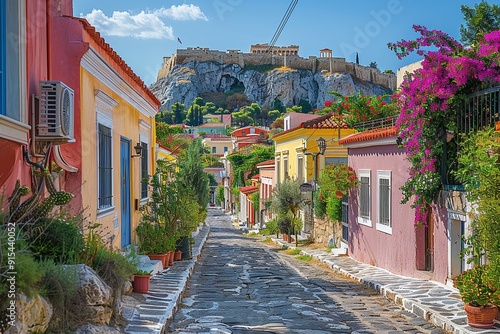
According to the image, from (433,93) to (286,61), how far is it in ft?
404

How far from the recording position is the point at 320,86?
12812 centimetres

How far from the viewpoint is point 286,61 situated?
431 feet

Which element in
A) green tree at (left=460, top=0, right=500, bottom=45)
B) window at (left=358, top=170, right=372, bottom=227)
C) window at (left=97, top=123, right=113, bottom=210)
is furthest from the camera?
window at (left=358, top=170, right=372, bottom=227)

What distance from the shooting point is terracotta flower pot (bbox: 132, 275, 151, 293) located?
8.86 m

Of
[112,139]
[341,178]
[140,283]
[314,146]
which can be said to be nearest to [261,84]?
[314,146]

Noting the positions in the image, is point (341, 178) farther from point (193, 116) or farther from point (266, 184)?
point (193, 116)

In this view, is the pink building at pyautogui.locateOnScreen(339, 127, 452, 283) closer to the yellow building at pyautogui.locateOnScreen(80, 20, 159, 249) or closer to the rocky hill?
the yellow building at pyautogui.locateOnScreen(80, 20, 159, 249)

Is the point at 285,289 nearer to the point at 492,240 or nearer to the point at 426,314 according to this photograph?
the point at 426,314

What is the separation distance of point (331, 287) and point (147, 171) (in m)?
5.28

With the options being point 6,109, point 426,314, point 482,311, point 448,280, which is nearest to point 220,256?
point 448,280

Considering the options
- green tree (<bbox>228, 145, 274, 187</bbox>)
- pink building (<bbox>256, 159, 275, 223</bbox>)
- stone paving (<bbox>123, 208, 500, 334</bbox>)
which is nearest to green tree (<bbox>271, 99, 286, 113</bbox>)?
green tree (<bbox>228, 145, 274, 187</bbox>)

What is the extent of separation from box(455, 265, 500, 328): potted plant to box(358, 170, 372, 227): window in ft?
24.3

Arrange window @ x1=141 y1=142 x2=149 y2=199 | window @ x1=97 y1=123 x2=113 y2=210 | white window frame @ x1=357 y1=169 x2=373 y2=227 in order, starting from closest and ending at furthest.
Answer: window @ x1=97 y1=123 x2=113 y2=210 < window @ x1=141 y1=142 x2=149 y2=199 < white window frame @ x1=357 y1=169 x2=373 y2=227

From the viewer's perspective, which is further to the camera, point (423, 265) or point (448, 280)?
point (423, 265)
